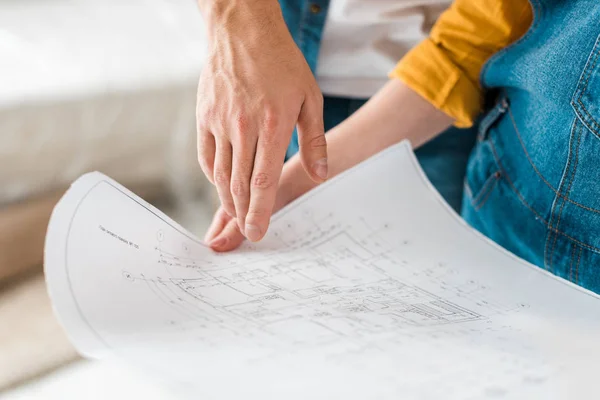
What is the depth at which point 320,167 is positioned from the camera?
533 mm

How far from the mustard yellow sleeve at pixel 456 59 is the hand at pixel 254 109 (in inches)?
6.3

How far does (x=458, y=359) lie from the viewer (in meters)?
0.38

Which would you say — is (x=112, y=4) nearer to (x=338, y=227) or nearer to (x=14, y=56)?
Result: (x=14, y=56)

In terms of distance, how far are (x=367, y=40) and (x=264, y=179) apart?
34 cm

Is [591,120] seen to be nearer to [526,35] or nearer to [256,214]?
[526,35]

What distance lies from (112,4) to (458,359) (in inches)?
57.4

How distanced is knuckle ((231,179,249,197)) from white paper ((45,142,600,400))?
0.06m

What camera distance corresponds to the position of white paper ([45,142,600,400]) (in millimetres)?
361

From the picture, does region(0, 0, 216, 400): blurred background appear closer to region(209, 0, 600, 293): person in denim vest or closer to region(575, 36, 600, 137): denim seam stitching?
region(209, 0, 600, 293): person in denim vest

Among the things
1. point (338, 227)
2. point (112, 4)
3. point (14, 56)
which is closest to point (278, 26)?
point (338, 227)

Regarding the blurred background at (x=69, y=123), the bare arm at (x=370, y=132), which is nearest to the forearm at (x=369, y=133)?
the bare arm at (x=370, y=132)

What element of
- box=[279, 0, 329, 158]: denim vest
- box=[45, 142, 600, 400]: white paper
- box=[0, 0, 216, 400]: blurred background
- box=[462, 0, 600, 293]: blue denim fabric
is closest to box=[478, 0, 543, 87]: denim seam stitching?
box=[462, 0, 600, 293]: blue denim fabric

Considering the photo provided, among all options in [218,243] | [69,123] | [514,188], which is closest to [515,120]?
[514,188]

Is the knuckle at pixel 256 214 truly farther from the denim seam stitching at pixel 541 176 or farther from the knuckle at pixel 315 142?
the denim seam stitching at pixel 541 176
